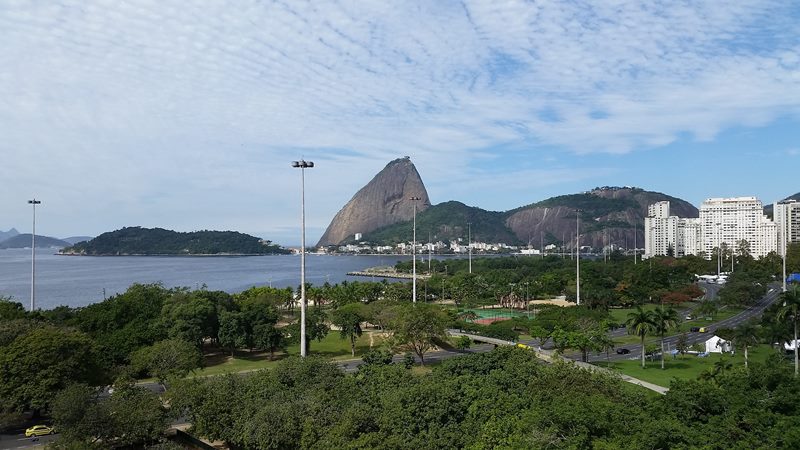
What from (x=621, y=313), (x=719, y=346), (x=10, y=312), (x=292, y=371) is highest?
(x=10, y=312)

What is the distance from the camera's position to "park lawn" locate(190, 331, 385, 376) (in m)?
35.5

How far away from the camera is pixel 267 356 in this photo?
39.7m

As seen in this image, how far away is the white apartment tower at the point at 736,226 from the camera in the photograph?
13275 centimetres

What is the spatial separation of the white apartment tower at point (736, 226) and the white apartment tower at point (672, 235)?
11.9 ft

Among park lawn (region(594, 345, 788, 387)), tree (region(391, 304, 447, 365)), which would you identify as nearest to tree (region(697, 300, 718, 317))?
park lawn (region(594, 345, 788, 387))

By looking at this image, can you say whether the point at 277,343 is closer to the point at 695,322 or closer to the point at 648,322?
the point at 648,322

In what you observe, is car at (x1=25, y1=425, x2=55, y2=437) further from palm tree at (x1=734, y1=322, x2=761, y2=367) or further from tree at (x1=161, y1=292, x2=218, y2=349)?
palm tree at (x1=734, y1=322, x2=761, y2=367)

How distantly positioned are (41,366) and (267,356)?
1723 cm

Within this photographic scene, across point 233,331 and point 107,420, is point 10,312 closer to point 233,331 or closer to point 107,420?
point 233,331

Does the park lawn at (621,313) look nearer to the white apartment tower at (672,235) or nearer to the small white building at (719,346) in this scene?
the small white building at (719,346)

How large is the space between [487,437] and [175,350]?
18.6m

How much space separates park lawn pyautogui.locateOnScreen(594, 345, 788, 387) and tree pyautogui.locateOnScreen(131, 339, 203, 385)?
23.7 meters

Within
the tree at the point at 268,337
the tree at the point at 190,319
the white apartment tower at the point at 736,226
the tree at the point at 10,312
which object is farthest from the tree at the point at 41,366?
the white apartment tower at the point at 736,226

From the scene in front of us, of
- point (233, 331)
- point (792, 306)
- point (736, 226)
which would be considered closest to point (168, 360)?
point (233, 331)
